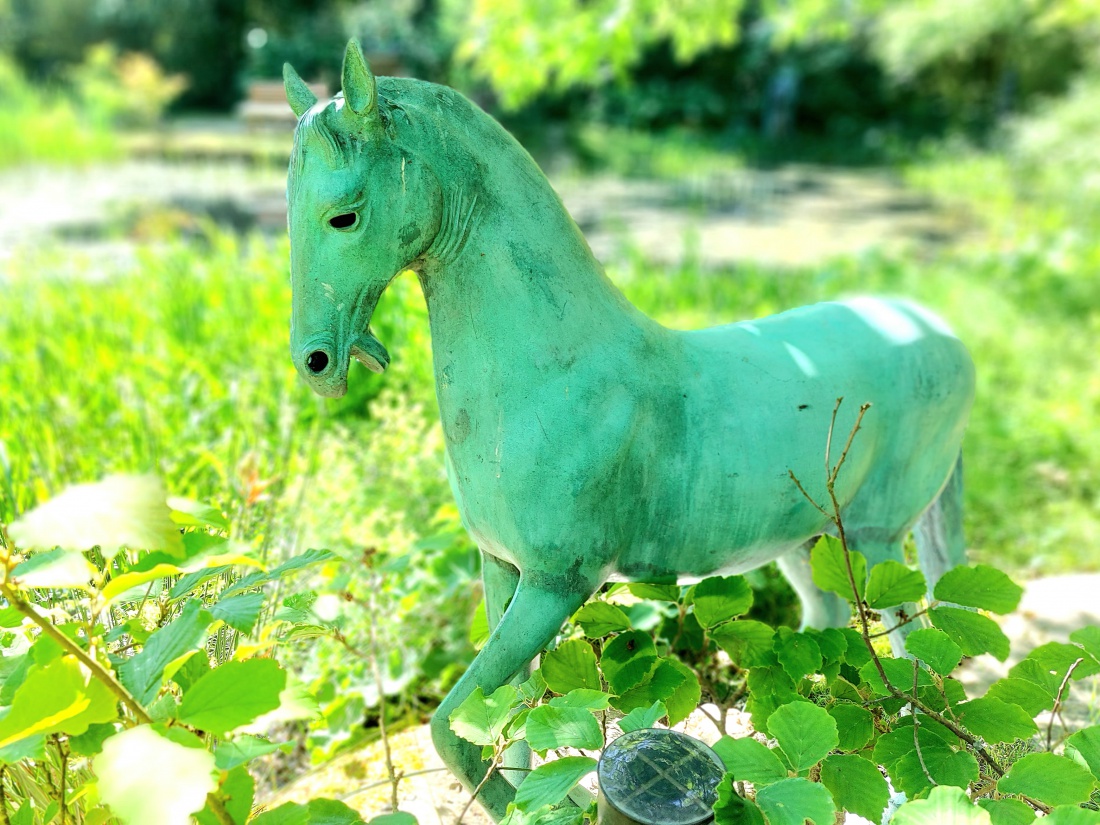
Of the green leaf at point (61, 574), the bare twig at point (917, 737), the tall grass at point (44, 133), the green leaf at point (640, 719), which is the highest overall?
the tall grass at point (44, 133)

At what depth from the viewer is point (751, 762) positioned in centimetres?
102

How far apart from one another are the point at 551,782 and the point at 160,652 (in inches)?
18.1

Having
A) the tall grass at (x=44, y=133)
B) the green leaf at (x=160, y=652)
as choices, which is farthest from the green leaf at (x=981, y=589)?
the tall grass at (x=44, y=133)

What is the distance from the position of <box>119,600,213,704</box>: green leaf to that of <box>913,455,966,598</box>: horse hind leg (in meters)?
1.32

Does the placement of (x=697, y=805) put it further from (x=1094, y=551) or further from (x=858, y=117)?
(x=858, y=117)

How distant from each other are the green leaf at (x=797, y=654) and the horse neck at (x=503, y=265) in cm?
51

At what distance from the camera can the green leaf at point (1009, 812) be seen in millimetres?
992

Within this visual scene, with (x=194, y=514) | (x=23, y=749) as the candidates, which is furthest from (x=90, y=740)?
(x=194, y=514)

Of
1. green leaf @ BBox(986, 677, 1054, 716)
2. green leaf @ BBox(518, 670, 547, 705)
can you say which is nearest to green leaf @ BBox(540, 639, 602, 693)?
green leaf @ BBox(518, 670, 547, 705)

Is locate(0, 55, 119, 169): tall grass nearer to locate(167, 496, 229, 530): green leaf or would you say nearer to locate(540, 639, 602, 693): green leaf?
locate(167, 496, 229, 530): green leaf

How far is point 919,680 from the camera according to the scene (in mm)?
1296

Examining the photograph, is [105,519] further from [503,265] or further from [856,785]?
[856,785]

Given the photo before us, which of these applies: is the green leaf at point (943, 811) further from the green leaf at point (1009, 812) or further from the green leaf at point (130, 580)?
the green leaf at point (130, 580)

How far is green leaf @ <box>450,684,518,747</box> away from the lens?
1057 mm
